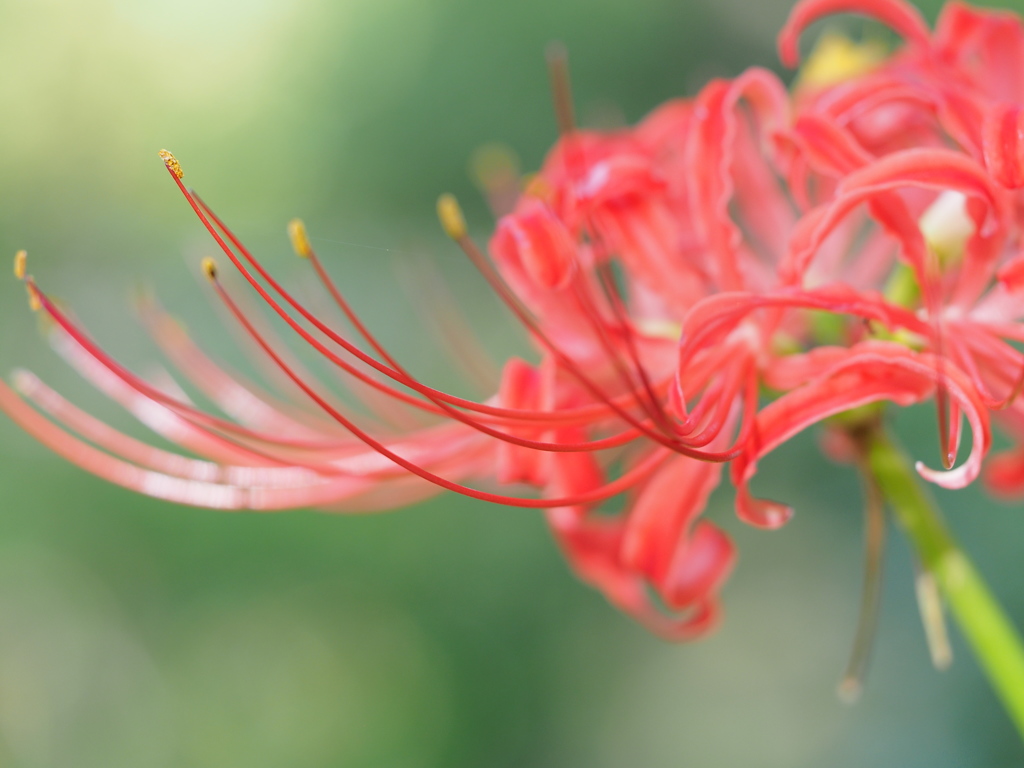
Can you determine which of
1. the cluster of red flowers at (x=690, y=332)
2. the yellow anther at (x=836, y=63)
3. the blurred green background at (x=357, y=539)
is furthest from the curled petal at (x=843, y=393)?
the blurred green background at (x=357, y=539)

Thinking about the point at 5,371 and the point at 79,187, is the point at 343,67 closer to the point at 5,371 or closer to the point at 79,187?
the point at 79,187

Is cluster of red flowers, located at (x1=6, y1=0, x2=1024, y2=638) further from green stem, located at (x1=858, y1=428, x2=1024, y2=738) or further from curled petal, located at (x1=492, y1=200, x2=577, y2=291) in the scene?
green stem, located at (x1=858, y1=428, x2=1024, y2=738)

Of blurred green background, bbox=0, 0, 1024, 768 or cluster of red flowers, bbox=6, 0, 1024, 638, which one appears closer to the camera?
cluster of red flowers, bbox=6, 0, 1024, 638

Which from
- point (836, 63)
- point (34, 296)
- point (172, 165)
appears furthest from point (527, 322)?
point (836, 63)

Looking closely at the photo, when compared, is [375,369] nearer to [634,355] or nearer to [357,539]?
[634,355]

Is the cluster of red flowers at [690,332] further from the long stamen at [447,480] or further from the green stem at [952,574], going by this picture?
the green stem at [952,574]

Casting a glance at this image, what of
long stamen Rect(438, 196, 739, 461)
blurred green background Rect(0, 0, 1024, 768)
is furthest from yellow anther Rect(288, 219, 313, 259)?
blurred green background Rect(0, 0, 1024, 768)
